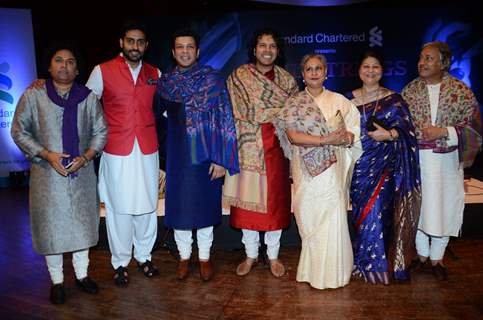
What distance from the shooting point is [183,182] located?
3371 millimetres

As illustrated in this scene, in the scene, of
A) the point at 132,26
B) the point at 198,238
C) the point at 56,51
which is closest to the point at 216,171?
the point at 198,238

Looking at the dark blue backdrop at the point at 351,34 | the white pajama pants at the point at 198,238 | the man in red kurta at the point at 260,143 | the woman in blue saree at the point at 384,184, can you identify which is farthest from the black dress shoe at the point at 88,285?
the dark blue backdrop at the point at 351,34

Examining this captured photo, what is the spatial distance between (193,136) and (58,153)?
33.6 inches

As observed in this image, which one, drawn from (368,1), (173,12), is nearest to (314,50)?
(368,1)

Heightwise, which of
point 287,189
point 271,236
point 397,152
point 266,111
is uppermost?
point 266,111

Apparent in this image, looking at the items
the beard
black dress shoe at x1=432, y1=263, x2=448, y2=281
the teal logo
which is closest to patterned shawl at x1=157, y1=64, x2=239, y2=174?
the beard

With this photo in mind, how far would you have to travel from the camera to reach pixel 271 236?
11.7 ft

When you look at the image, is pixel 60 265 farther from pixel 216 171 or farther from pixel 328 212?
pixel 328 212

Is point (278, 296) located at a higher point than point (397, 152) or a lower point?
lower

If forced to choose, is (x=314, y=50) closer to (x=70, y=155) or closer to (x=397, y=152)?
(x=397, y=152)

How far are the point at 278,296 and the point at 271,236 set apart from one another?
19.4 inches

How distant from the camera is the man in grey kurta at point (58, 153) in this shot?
3039mm

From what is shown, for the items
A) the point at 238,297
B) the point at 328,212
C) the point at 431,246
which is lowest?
the point at 238,297

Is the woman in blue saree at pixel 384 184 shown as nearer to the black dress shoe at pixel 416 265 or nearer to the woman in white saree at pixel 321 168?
the woman in white saree at pixel 321 168
